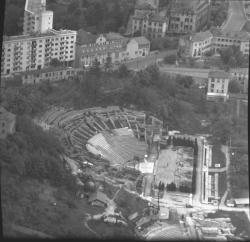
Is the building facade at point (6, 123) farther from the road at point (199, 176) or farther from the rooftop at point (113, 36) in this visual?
the rooftop at point (113, 36)

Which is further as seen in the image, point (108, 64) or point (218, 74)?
point (108, 64)

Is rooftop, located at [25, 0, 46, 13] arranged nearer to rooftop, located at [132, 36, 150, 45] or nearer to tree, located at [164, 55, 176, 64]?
rooftop, located at [132, 36, 150, 45]

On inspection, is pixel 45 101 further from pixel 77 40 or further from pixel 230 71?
pixel 230 71

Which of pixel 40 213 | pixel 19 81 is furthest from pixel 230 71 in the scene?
pixel 40 213

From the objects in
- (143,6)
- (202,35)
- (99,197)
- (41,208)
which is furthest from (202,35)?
(41,208)

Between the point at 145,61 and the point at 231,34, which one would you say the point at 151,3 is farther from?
the point at 231,34

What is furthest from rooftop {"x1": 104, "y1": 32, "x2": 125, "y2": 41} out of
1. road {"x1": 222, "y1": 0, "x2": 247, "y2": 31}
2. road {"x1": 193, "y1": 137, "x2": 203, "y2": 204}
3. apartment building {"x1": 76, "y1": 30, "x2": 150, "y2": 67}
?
road {"x1": 193, "y1": 137, "x2": 203, "y2": 204}

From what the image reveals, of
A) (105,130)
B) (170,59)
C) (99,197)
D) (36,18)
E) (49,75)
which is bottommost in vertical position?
(99,197)
